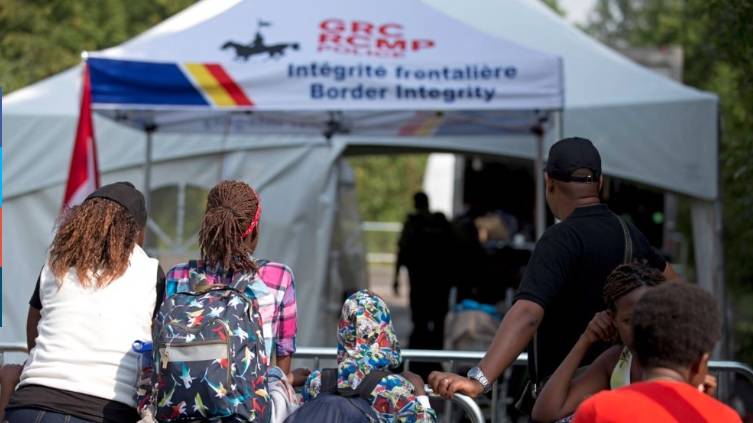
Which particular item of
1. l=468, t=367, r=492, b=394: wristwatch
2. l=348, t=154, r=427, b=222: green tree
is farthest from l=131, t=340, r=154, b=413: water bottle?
l=348, t=154, r=427, b=222: green tree

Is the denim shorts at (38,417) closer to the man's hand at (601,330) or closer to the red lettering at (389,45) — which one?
the man's hand at (601,330)

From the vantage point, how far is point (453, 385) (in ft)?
12.0

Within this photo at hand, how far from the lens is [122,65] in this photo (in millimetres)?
7430

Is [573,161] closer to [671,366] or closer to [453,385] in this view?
[453,385]

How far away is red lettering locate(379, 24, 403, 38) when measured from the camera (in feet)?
25.5

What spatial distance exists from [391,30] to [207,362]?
4.60 m

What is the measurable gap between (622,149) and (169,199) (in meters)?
4.54

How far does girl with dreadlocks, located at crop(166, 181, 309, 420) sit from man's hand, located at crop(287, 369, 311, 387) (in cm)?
7

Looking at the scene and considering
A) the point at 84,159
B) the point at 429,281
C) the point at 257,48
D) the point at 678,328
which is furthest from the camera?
the point at 429,281

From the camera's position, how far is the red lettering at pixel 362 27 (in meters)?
7.79

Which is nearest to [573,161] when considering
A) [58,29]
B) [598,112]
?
[598,112]

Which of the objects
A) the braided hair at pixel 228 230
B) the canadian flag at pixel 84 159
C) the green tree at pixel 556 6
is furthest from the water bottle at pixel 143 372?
the green tree at pixel 556 6

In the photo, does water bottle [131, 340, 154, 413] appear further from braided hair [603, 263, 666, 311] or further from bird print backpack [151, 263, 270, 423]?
braided hair [603, 263, 666, 311]

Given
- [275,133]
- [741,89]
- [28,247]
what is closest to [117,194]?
[741,89]
